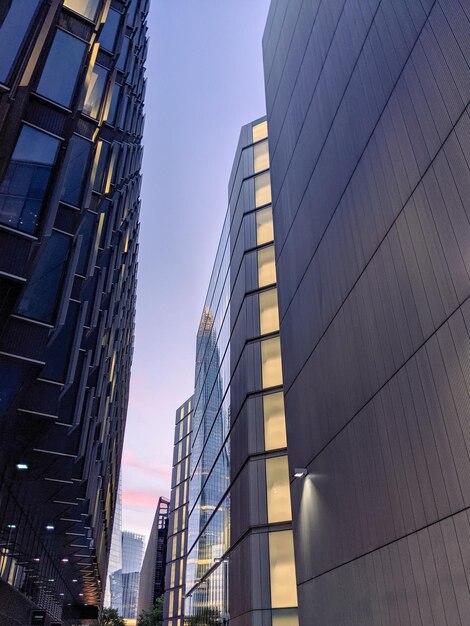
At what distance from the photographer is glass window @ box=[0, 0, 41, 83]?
467 inches

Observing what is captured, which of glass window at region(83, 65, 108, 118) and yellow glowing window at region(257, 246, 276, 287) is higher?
yellow glowing window at region(257, 246, 276, 287)

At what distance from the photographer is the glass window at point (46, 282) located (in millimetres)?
12727

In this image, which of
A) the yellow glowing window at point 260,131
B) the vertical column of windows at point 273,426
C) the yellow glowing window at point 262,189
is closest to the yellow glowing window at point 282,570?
the vertical column of windows at point 273,426

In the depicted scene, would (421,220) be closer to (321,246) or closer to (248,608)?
(321,246)

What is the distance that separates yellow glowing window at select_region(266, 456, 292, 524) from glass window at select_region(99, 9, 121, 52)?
60.6 feet

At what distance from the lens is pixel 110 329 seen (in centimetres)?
2559

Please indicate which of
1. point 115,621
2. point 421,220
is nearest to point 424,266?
point 421,220

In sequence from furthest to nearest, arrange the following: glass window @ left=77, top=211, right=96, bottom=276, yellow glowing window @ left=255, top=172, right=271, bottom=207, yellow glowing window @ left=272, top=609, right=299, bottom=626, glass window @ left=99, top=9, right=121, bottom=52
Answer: yellow glowing window @ left=255, top=172, right=271, bottom=207, yellow glowing window @ left=272, top=609, right=299, bottom=626, glass window @ left=99, top=9, right=121, bottom=52, glass window @ left=77, top=211, right=96, bottom=276

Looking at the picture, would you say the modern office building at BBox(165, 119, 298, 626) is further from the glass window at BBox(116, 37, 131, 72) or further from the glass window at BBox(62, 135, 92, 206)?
the glass window at BBox(62, 135, 92, 206)

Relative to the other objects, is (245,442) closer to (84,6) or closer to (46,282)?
(46,282)

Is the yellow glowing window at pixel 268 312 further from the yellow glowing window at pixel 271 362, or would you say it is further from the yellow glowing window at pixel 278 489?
the yellow glowing window at pixel 278 489

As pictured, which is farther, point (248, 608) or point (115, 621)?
point (115, 621)

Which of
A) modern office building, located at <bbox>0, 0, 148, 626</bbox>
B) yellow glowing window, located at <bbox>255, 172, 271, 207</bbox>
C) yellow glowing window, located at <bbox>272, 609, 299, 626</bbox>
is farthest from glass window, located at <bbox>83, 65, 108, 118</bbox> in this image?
yellow glowing window, located at <bbox>272, 609, 299, 626</bbox>

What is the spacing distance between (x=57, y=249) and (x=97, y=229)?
11.5 ft
